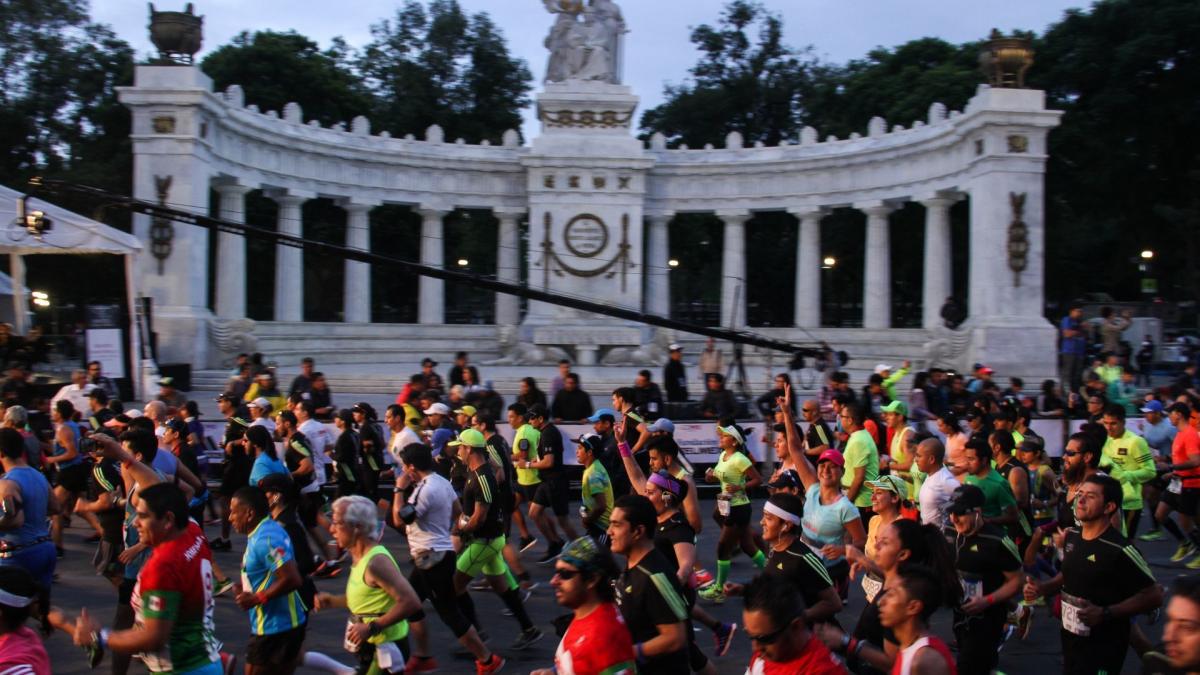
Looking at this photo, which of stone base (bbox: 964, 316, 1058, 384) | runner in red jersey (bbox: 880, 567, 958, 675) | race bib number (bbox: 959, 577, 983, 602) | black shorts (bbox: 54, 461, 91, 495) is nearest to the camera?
runner in red jersey (bbox: 880, 567, 958, 675)

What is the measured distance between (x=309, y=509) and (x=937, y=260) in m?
25.2

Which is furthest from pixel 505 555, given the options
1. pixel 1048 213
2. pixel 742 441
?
pixel 1048 213

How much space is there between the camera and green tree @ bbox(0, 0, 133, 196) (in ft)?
134

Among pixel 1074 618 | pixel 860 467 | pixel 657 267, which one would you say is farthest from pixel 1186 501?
pixel 657 267

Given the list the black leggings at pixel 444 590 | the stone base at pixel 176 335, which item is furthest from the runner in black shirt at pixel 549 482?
the stone base at pixel 176 335

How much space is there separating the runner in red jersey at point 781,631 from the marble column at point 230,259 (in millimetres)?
28935

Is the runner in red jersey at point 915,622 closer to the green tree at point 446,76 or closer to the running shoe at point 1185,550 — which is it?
the running shoe at point 1185,550

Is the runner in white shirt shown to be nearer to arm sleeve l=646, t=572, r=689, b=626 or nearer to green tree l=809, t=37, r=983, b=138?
arm sleeve l=646, t=572, r=689, b=626

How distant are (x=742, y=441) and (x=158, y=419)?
19.6 ft

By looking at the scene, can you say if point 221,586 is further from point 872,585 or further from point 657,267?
point 657,267

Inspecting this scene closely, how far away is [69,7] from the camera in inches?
1660

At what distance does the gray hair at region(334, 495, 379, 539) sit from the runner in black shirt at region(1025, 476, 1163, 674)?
404 centimetres

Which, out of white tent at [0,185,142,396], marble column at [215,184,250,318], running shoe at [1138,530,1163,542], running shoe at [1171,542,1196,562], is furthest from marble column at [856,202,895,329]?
running shoe at [1171,542,1196,562]

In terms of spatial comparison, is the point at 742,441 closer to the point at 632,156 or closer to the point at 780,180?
the point at 632,156
